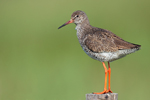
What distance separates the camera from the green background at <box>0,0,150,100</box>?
31.3 ft

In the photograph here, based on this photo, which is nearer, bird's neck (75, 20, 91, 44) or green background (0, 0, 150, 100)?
bird's neck (75, 20, 91, 44)

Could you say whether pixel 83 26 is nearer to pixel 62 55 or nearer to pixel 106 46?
pixel 106 46

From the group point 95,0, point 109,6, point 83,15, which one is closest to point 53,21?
point 109,6

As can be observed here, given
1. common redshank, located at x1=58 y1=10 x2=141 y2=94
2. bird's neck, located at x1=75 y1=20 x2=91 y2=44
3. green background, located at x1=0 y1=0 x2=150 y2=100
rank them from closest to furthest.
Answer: common redshank, located at x1=58 y1=10 x2=141 y2=94, bird's neck, located at x1=75 y1=20 x2=91 y2=44, green background, located at x1=0 y1=0 x2=150 y2=100

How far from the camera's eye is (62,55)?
11922 millimetres

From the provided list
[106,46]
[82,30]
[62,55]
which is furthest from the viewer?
[62,55]

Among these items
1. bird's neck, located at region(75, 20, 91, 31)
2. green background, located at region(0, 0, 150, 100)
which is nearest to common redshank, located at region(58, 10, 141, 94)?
bird's neck, located at region(75, 20, 91, 31)

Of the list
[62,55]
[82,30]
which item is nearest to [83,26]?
[82,30]

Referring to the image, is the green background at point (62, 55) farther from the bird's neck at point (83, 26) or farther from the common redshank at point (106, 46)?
the common redshank at point (106, 46)

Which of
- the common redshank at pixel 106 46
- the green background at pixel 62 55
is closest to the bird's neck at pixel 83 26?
the common redshank at pixel 106 46

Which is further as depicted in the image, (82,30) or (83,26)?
(83,26)

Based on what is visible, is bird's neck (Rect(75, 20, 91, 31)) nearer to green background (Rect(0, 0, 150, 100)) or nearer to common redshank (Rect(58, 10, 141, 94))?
common redshank (Rect(58, 10, 141, 94))

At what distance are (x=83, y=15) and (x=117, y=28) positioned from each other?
6.40 metres

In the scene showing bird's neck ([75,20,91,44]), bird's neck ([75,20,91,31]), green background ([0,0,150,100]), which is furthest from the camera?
green background ([0,0,150,100])
